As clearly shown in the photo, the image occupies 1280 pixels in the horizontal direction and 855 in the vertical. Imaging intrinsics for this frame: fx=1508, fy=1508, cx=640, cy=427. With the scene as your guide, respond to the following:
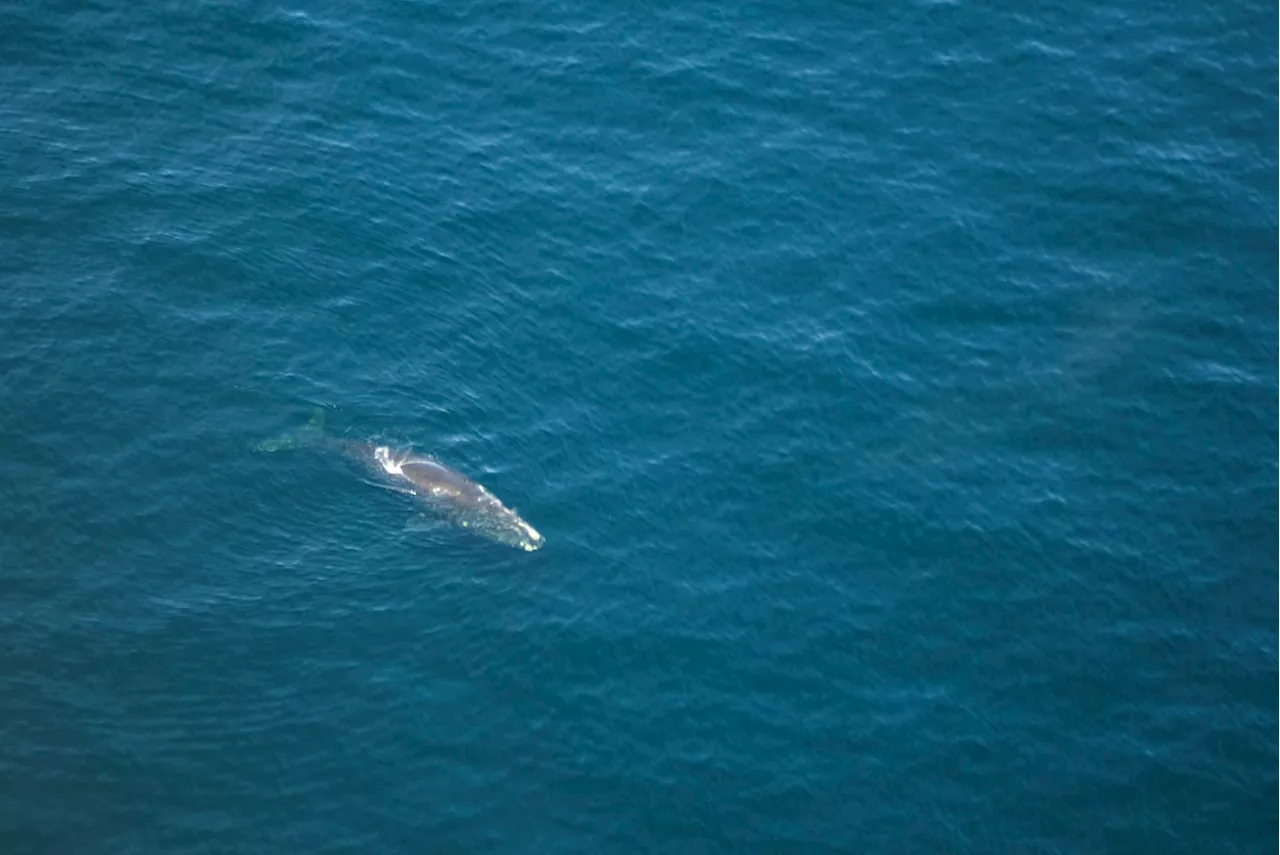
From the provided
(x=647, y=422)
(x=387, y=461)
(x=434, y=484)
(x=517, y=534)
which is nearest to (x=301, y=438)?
(x=387, y=461)

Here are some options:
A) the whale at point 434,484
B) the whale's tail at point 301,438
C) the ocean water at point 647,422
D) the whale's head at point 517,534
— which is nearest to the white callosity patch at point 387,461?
the whale at point 434,484

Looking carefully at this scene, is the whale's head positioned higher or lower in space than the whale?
lower

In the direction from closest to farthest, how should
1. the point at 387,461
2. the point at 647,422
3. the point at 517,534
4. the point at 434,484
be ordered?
the point at 517,534 → the point at 434,484 → the point at 387,461 → the point at 647,422

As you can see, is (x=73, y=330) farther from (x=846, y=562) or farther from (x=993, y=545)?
(x=993, y=545)

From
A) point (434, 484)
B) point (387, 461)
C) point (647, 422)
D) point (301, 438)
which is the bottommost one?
point (434, 484)

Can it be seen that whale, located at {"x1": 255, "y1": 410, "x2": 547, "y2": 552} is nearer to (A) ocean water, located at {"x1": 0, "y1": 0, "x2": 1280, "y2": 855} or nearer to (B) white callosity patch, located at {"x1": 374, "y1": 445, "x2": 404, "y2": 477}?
(B) white callosity patch, located at {"x1": 374, "y1": 445, "x2": 404, "y2": 477}

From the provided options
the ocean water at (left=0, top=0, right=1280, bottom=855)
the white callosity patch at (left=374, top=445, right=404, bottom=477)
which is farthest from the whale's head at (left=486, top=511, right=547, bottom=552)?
the white callosity patch at (left=374, top=445, right=404, bottom=477)

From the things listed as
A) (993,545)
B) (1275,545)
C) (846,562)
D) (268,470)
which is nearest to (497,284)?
(268,470)

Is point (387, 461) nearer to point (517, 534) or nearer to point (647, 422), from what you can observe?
point (517, 534)
